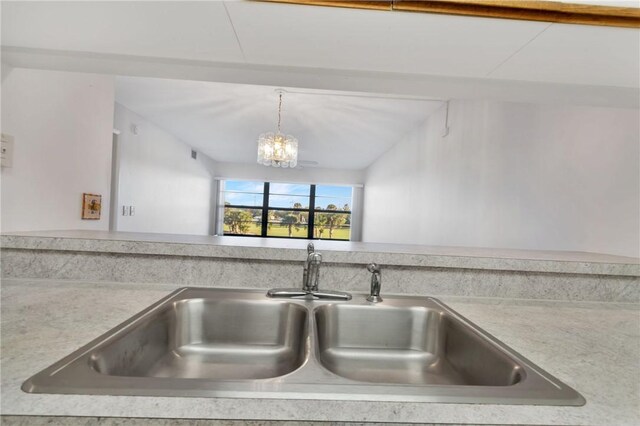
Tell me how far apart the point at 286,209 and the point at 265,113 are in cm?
454

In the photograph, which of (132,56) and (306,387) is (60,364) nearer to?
(306,387)

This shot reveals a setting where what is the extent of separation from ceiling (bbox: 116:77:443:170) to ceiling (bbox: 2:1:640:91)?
2204 millimetres

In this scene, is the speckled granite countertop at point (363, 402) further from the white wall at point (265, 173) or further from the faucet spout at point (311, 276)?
the white wall at point (265, 173)

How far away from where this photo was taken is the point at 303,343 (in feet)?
2.64

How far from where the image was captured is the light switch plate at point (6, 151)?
1.12 m

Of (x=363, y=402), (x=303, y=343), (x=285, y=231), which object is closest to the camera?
(x=363, y=402)

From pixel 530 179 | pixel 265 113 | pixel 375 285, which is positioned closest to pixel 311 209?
pixel 265 113

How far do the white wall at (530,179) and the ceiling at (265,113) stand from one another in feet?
2.22

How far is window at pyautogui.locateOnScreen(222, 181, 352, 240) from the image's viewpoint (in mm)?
8281

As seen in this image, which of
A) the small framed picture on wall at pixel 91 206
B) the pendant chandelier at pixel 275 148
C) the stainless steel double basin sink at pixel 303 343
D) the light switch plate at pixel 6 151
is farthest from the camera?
the pendant chandelier at pixel 275 148

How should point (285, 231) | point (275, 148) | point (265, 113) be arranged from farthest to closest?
point (285, 231), point (265, 113), point (275, 148)

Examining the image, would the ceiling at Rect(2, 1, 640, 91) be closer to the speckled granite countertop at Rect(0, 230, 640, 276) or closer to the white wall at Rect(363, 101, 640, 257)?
the white wall at Rect(363, 101, 640, 257)

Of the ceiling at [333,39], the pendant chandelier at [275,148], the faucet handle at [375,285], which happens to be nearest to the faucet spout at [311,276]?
the faucet handle at [375,285]

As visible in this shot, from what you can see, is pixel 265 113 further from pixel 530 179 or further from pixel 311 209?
pixel 311 209
